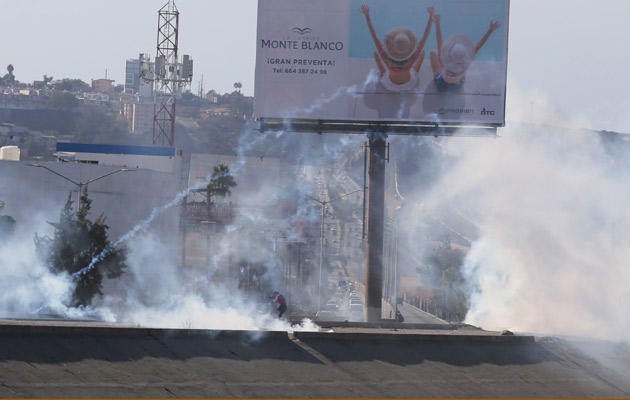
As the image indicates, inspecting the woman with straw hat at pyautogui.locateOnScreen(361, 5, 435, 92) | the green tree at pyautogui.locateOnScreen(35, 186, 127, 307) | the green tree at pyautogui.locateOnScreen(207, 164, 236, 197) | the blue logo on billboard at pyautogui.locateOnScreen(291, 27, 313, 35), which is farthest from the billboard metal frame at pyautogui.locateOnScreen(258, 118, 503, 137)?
the green tree at pyautogui.locateOnScreen(207, 164, 236, 197)

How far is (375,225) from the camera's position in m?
37.7

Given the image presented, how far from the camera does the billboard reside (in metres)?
35.6

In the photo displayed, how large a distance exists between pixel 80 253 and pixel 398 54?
16183 mm

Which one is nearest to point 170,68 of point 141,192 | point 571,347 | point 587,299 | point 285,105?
point 141,192

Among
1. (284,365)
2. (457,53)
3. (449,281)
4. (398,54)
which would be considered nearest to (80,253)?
(398,54)

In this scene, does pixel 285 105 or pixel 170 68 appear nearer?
pixel 285 105

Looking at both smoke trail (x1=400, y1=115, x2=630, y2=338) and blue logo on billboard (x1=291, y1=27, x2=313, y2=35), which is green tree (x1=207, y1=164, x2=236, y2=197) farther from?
blue logo on billboard (x1=291, y1=27, x2=313, y2=35)

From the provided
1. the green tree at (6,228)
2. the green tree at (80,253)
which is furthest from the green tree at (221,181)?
the green tree at (80,253)

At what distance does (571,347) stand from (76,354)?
13578mm

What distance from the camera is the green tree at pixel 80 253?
38875 mm

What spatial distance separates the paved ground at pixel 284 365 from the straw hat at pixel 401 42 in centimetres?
1554

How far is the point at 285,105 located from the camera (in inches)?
1403

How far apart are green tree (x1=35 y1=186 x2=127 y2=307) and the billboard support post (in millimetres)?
11662

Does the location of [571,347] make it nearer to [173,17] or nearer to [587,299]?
[587,299]
